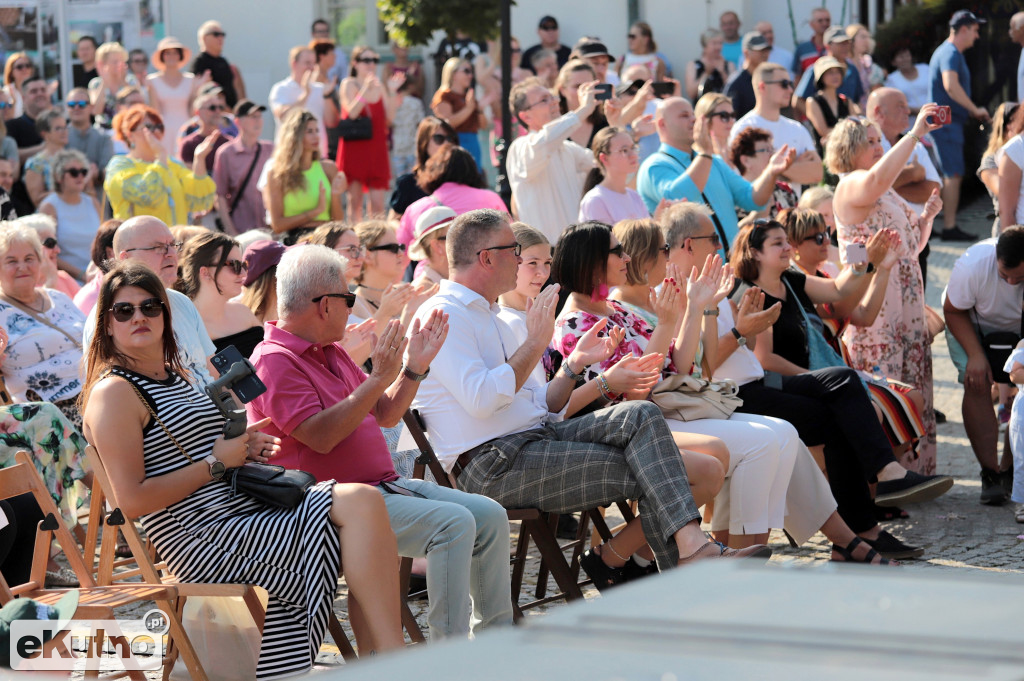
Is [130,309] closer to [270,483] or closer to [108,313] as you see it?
[108,313]

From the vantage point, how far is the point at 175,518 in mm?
4039

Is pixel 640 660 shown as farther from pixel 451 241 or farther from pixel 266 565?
pixel 451 241

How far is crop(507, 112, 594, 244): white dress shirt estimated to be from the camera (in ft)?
26.6

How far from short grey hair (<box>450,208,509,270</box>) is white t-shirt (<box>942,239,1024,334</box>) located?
3288 mm

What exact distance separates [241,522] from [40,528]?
0.73 m

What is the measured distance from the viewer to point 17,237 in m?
5.93

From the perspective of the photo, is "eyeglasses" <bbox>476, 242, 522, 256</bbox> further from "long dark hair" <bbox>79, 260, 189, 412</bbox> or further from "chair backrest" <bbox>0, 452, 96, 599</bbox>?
"chair backrest" <bbox>0, 452, 96, 599</bbox>

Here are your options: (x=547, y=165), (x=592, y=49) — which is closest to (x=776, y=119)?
(x=547, y=165)

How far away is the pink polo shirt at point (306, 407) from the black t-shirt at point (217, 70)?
33.1ft

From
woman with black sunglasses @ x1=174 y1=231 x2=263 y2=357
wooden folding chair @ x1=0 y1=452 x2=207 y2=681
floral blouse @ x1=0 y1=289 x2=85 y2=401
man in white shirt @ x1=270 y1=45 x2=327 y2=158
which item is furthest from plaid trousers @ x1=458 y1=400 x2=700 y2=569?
man in white shirt @ x1=270 y1=45 x2=327 y2=158

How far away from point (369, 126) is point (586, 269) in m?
7.23

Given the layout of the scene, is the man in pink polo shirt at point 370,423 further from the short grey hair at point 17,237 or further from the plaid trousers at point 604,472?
the short grey hair at point 17,237

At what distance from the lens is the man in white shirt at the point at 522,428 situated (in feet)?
15.6

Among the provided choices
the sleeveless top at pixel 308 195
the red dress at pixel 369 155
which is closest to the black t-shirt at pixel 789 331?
the sleeveless top at pixel 308 195
